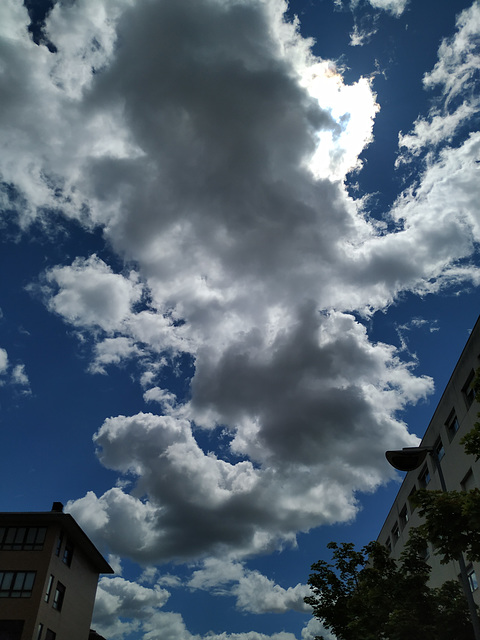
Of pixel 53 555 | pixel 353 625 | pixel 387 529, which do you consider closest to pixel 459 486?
pixel 353 625

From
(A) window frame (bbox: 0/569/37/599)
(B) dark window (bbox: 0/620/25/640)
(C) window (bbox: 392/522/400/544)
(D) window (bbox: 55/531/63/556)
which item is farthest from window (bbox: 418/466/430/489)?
(B) dark window (bbox: 0/620/25/640)

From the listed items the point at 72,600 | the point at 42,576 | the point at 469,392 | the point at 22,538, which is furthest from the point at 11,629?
the point at 469,392

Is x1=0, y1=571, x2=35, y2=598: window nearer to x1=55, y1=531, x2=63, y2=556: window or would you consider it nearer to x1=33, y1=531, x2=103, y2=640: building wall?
x1=33, y1=531, x2=103, y2=640: building wall

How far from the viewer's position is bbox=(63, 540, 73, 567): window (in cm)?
3962

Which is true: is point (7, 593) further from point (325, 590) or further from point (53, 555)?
point (325, 590)

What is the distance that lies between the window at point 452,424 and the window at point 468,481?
2712 millimetres

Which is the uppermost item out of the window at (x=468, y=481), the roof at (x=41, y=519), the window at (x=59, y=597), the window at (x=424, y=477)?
the roof at (x=41, y=519)

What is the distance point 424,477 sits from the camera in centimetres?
3228

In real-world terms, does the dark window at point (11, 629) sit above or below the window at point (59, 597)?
below

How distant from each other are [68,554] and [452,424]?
33.2 m

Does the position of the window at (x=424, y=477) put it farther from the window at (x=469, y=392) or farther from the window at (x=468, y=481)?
the window at (x=469, y=392)

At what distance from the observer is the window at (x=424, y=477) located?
103 ft

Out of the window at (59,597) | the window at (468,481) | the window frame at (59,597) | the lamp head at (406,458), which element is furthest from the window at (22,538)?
the lamp head at (406,458)

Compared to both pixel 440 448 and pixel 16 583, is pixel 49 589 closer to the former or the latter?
pixel 16 583
